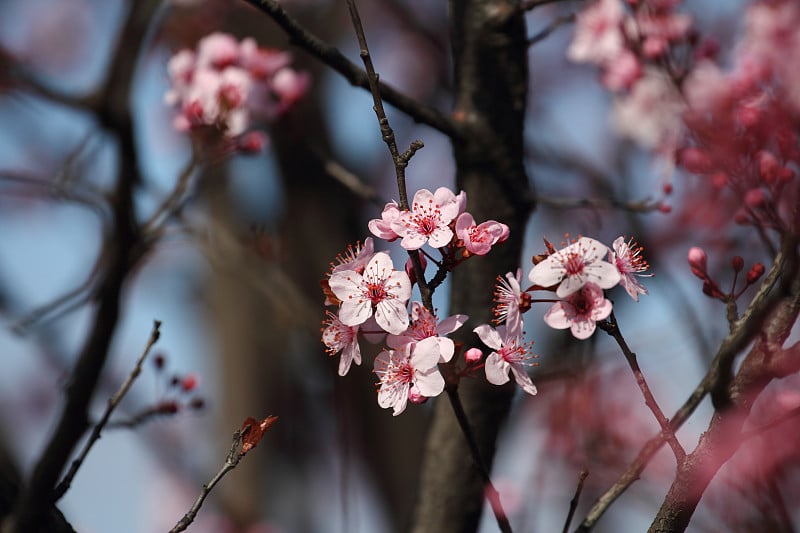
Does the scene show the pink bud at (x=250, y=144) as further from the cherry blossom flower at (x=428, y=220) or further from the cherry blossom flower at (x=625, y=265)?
the cherry blossom flower at (x=625, y=265)

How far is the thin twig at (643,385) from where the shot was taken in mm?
1143

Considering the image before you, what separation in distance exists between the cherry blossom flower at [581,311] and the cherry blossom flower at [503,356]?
0.07 m

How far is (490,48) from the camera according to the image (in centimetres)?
197

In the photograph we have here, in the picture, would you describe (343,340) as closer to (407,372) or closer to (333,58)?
(407,372)

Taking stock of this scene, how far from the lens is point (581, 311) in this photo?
1197 mm

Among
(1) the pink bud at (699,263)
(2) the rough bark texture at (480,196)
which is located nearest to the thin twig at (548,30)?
(2) the rough bark texture at (480,196)

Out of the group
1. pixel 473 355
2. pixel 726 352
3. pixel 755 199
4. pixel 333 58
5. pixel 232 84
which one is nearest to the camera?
pixel 726 352

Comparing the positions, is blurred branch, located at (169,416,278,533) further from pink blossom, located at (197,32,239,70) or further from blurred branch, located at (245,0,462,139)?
pink blossom, located at (197,32,239,70)

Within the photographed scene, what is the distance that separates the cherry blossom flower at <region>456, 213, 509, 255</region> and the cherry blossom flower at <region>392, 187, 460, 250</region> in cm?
2

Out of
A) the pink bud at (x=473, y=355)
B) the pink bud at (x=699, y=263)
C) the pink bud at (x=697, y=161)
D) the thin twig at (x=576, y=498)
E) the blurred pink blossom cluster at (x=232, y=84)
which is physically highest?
the blurred pink blossom cluster at (x=232, y=84)

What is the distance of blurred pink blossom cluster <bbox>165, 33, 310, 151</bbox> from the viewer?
2.71 meters

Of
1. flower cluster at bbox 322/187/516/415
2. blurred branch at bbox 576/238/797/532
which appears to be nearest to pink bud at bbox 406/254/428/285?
flower cluster at bbox 322/187/516/415

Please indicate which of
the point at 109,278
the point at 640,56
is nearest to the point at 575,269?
the point at 109,278

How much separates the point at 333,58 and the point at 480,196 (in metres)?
0.53
